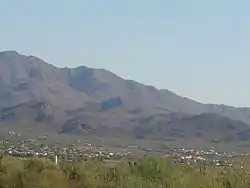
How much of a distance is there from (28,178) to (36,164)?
2.06m

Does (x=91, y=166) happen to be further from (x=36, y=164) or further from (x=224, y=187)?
(x=224, y=187)

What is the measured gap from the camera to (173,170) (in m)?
48.8

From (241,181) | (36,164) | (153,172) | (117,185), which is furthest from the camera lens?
(153,172)

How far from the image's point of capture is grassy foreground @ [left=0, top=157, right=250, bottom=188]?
41.1 m

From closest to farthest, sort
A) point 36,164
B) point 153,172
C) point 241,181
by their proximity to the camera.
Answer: point 241,181 → point 36,164 → point 153,172

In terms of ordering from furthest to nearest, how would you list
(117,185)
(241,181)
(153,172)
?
(153,172) → (117,185) → (241,181)

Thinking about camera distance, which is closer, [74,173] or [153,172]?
[74,173]

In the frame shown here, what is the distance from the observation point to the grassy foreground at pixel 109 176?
41062mm

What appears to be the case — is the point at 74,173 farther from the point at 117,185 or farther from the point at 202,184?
the point at 202,184

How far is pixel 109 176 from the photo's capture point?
46.0m

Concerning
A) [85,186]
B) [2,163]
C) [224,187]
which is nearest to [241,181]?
[224,187]

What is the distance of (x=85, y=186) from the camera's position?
44.2 meters

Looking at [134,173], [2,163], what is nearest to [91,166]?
[134,173]

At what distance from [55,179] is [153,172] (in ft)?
28.3
